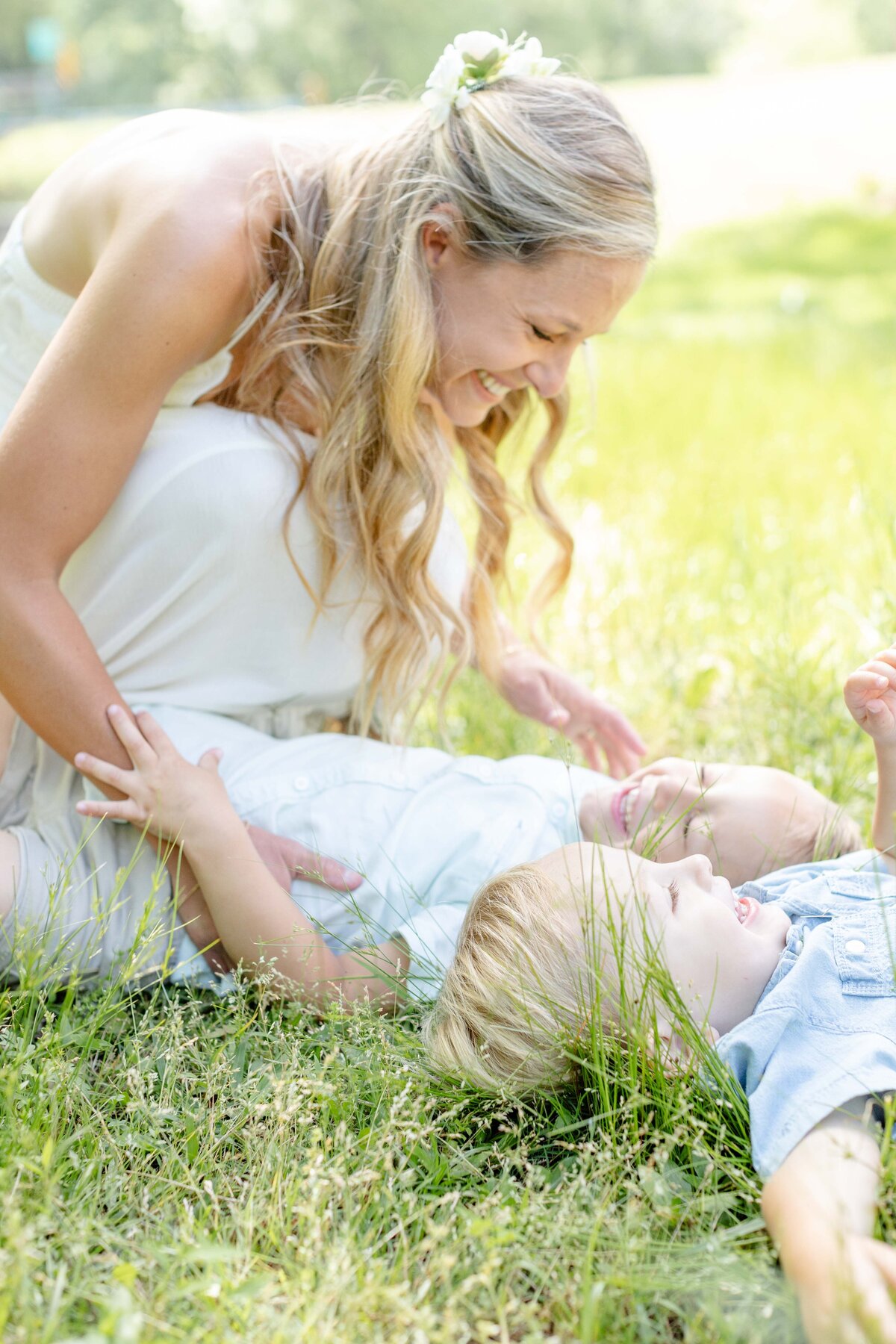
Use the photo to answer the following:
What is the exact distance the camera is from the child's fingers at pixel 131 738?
2111mm

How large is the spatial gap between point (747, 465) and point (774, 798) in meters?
2.48

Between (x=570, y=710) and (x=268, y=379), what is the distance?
949 mm

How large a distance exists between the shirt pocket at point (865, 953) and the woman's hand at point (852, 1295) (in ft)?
1.28

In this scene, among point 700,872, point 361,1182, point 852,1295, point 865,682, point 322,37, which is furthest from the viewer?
point 322,37

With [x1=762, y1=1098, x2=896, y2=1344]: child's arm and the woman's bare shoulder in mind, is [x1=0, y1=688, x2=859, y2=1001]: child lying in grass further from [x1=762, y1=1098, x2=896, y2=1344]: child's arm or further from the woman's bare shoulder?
the woman's bare shoulder

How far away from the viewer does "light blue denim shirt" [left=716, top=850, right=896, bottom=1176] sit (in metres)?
1.54

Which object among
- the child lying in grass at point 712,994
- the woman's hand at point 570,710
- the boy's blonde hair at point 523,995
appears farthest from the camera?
the woman's hand at point 570,710

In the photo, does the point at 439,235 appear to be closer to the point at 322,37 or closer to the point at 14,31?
the point at 14,31

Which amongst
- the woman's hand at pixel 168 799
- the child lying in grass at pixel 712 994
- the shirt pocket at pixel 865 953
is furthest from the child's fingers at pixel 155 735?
the shirt pocket at pixel 865 953

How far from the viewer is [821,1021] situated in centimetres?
168

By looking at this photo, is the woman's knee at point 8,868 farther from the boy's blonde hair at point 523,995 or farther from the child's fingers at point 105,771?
the boy's blonde hair at point 523,995

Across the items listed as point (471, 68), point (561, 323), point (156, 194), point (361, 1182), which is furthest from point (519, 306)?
point (361, 1182)

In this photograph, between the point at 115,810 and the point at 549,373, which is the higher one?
the point at 549,373

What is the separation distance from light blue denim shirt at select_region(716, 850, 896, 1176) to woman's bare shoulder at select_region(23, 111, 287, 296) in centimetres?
141
